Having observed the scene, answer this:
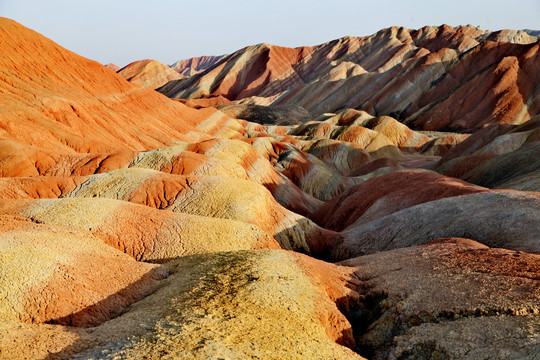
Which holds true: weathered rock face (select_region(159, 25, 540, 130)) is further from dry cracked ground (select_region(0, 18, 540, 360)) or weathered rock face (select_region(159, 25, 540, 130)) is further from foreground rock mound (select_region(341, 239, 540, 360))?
foreground rock mound (select_region(341, 239, 540, 360))

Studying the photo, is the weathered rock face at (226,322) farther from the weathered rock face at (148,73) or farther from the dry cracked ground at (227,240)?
the weathered rock face at (148,73)

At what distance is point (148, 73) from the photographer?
539ft

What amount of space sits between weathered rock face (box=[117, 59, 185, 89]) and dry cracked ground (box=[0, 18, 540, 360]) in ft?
352

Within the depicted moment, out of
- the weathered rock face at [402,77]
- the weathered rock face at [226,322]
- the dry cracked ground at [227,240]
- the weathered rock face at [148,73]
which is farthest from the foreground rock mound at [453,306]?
the weathered rock face at [148,73]

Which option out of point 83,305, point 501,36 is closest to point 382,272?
point 83,305

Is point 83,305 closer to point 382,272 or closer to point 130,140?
point 382,272

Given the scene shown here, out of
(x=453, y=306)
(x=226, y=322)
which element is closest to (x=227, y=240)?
(x=226, y=322)

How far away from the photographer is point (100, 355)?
8086 millimetres

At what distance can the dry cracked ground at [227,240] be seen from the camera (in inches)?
371

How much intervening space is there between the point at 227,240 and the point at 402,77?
3778 inches

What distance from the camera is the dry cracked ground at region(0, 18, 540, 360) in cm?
941

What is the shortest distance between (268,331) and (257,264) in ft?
12.3

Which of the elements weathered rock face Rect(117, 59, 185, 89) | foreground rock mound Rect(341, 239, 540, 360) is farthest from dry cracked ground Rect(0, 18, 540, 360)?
weathered rock face Rect(117, 59, 185, 89)

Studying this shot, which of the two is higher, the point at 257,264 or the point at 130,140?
the point at 130,140
